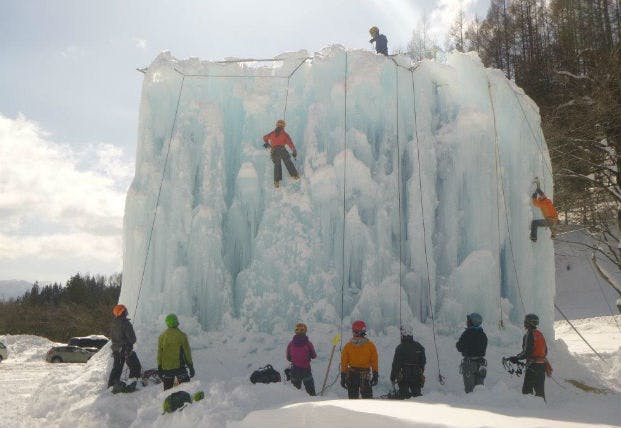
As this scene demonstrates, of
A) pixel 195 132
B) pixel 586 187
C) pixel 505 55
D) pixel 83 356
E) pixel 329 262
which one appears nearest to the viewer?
pixel 329 262

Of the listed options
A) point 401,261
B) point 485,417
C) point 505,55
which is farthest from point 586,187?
point 485,417

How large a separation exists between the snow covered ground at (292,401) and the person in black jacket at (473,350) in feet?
0.82

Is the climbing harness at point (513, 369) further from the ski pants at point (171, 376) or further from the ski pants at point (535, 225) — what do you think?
the ski pants at point (171, 376)

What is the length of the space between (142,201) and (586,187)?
14.5 meters

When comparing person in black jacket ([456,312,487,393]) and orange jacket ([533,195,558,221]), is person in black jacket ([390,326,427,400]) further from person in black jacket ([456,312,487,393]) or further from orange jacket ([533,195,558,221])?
orange jacket ([533,195,558,221])

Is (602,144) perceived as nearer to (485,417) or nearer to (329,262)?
(329,262)

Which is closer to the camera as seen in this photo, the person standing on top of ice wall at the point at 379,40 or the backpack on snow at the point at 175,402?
the backpack on snow at the point at 175,402

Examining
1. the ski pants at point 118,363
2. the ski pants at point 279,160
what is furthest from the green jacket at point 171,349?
the ski pants at point 279,160

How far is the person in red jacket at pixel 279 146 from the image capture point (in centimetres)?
858

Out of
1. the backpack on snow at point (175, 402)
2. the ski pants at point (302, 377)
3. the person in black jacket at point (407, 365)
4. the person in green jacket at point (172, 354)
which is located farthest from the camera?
the ski pants at point (302, 377)

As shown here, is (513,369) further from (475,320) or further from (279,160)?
(279,160)

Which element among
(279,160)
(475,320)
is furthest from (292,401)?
(279,160)

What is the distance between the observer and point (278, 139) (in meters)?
8.59

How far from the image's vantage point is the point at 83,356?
19000mm
